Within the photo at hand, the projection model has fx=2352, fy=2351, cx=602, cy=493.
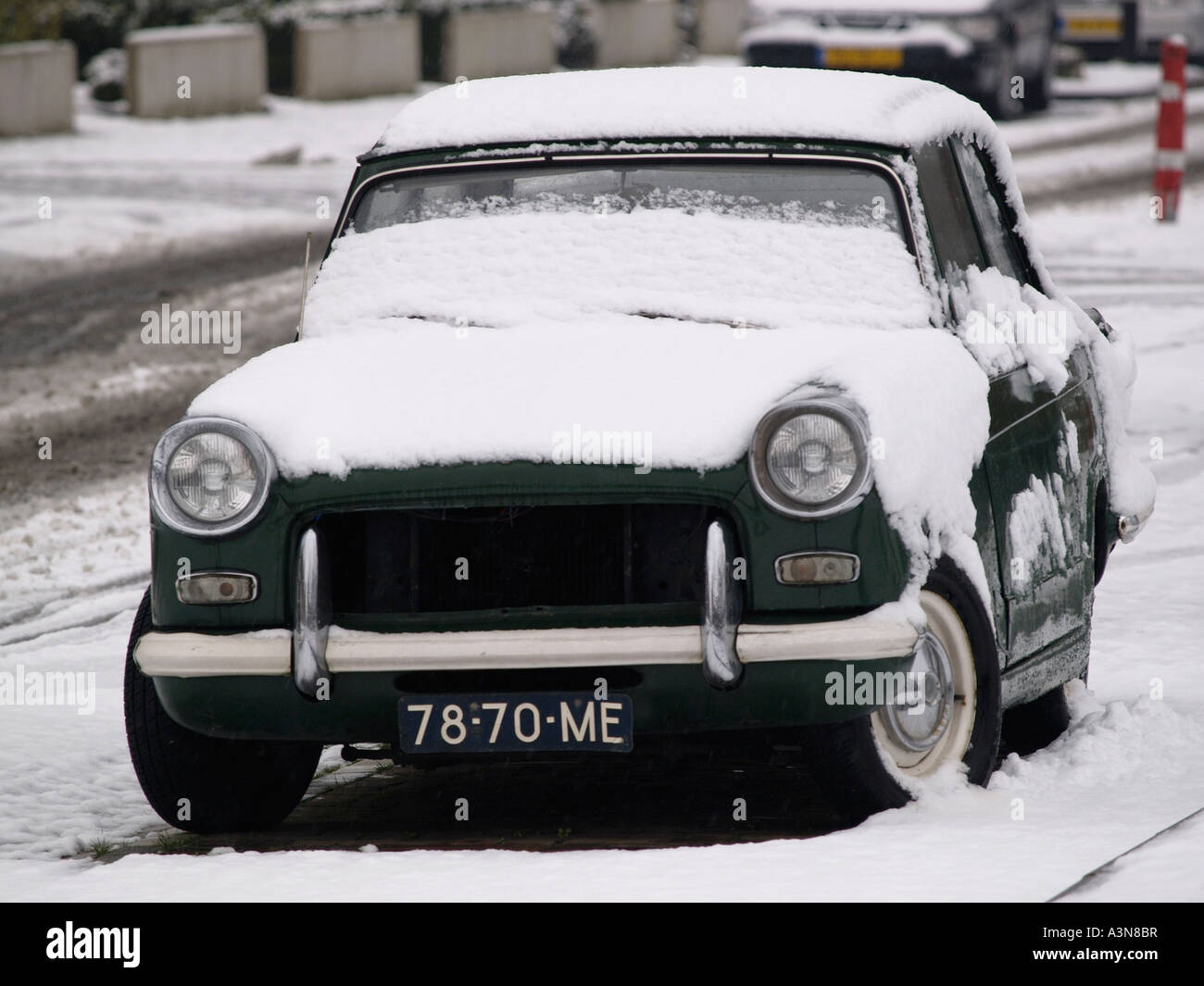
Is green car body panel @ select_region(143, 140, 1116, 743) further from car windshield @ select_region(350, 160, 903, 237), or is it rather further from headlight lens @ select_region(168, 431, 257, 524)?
car windshield @ select_region(350, 160, 903, 237)

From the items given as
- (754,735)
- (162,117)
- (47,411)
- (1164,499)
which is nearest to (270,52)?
(162,117)

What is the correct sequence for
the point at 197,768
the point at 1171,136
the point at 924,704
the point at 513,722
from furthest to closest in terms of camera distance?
1. the point at 1171,136
2. the point at 197,768
3. the point at 924,704
4. the point at 513,722

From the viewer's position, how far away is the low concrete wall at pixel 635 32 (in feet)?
103

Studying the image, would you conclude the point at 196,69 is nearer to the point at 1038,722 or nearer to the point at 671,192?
the point at 671,192

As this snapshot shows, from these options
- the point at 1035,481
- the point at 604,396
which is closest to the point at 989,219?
the point at 1035,481

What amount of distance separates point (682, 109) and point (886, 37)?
53.6 feet

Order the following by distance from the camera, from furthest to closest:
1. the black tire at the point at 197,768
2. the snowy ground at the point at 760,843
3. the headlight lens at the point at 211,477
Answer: the black tire at the point at 197,768, the headlight lens at the point at 211,477, the snowy ground at the point at 760,843

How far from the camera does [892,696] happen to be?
4.70 meters

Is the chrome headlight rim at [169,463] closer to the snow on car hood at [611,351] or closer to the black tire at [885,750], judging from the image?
the snow on car hood at [611,351]

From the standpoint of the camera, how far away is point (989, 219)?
6250 millimetres

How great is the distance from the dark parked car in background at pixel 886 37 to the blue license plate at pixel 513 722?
17.2 m

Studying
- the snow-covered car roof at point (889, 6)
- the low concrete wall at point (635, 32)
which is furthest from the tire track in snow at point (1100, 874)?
A: the low concrete wall at point (635, 32)

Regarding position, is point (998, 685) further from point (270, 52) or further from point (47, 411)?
point (270, 52)

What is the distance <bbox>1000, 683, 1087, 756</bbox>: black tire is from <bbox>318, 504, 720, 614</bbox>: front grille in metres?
1.51
